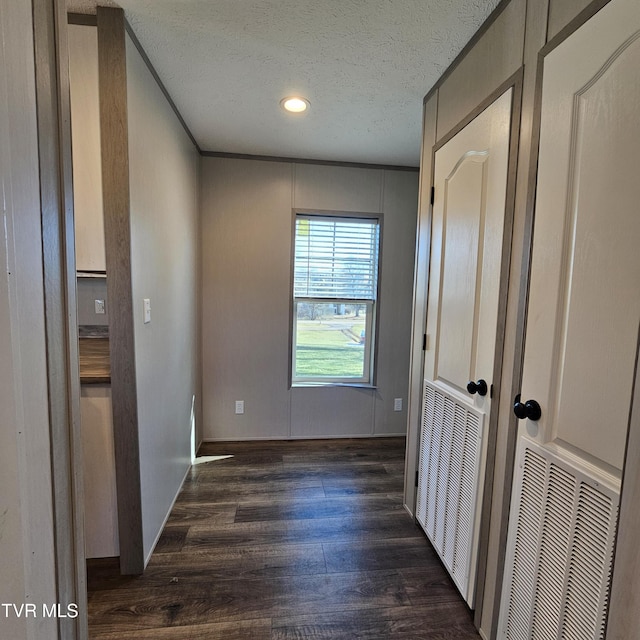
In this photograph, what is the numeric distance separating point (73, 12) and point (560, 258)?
2.09 metres

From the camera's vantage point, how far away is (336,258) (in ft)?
9.89

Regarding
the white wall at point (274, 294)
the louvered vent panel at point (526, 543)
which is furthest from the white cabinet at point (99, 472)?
the louvered vent panel at point (526, 543)

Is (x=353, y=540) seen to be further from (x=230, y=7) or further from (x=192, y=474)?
(x=230, y=7)

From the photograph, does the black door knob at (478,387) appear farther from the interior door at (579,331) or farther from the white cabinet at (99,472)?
the white cabinet at (99,472)

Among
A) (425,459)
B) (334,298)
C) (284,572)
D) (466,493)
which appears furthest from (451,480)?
(334,298)

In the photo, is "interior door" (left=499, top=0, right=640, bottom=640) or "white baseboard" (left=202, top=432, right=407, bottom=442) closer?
"interior door" (left=499, top=0, right=640, bottom=640)

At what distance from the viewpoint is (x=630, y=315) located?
808 millimetres

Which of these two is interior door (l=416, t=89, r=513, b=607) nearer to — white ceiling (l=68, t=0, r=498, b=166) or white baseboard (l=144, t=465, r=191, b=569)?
white ceiling (l=68, t=0, r=498, b=166)

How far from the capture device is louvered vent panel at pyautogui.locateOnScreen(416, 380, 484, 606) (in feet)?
4.59

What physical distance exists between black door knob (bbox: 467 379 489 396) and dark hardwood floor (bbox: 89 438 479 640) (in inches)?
39.5

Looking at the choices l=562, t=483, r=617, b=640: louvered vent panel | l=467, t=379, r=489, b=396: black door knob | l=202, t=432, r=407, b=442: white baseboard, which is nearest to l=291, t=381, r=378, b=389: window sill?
l=202, t=432, r=407, b=442: white baseboard

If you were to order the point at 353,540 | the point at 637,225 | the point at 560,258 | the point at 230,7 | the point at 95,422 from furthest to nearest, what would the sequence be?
the point at 353,540 → the point at 95,422 → the point at 230,7 → the point at 560,258 → the point at 637,225

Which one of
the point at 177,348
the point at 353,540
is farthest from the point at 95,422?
the point at 353,540

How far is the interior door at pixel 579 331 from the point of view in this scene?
83 cm
